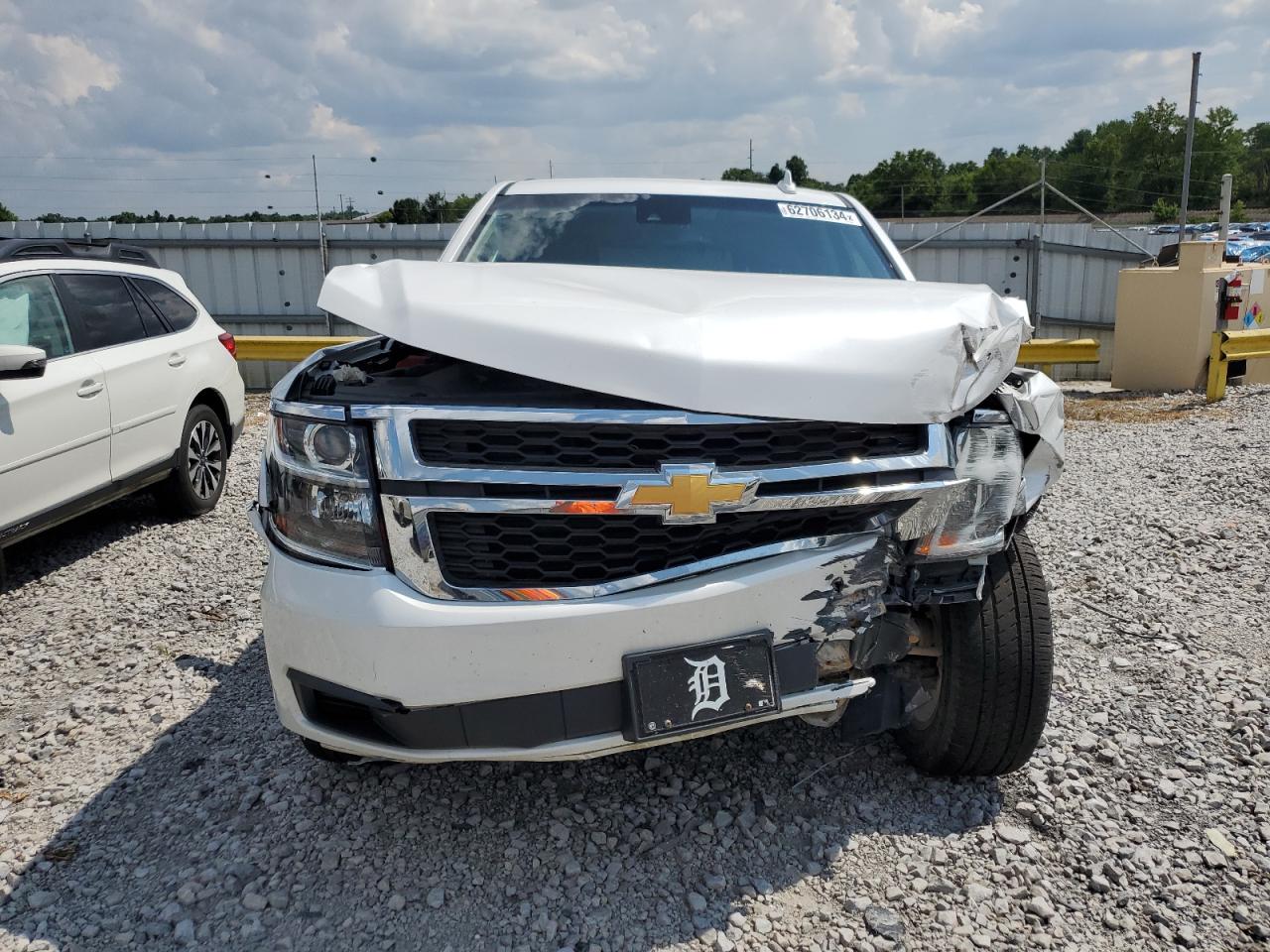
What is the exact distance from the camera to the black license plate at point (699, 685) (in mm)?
2217

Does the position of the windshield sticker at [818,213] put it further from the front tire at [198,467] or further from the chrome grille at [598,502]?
the front tire at [198,467]

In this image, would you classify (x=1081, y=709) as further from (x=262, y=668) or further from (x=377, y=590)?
(x=262, y=668)

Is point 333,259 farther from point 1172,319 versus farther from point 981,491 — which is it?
point 981,491

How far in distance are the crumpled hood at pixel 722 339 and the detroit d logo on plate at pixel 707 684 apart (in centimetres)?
57

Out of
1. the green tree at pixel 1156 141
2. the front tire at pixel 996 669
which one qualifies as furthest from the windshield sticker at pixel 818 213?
the green tree at pixel 1156 141

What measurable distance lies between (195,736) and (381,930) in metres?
1.30

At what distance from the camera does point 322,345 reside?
10859 mm

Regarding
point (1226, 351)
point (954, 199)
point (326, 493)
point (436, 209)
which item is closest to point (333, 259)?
point (436, 209)

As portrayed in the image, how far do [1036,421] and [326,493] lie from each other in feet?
5.76

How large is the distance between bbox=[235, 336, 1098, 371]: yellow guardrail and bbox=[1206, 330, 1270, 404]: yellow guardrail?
1.21 metres

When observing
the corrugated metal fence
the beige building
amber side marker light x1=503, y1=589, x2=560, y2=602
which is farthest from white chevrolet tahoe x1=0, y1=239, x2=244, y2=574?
the corrugated metal fence

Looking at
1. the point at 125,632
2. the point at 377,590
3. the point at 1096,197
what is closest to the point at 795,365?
the point at 377,590

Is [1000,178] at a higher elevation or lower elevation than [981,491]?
higher

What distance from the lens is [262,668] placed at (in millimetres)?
3830
